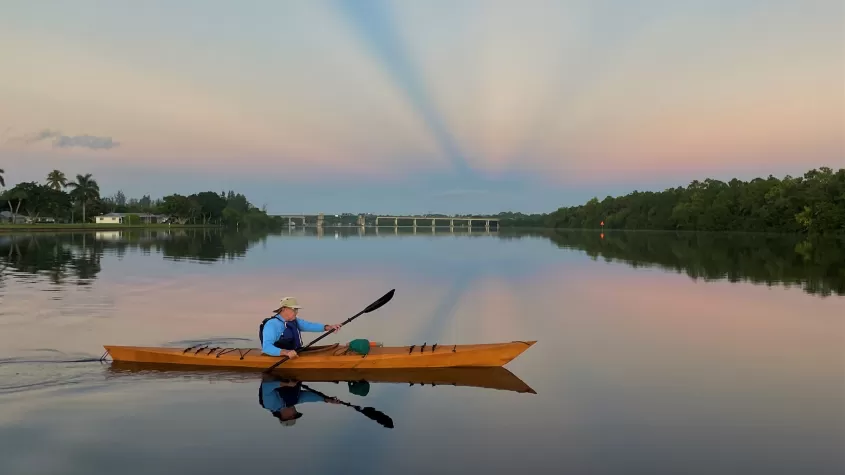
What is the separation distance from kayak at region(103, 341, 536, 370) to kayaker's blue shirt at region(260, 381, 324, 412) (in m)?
0.59

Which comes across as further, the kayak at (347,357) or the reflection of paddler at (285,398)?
the kayak at (347,357)

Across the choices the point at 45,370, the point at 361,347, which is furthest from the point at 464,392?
the point at 45,370

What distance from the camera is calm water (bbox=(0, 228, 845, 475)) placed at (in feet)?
29.6

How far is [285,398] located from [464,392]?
11.5 ft

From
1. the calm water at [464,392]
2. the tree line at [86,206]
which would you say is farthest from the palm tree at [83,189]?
the calm water at [464,392]

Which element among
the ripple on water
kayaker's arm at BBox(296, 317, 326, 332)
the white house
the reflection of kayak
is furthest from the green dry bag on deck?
the white house

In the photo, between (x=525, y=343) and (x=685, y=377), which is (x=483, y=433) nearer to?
(x=525, y=343)

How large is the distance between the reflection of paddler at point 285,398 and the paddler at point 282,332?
1.97ft

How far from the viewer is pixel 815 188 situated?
88562 millimetres

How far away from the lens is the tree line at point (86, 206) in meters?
111

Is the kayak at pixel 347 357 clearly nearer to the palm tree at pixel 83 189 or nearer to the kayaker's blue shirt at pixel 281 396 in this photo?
the kayaker's blue shirt at pixel 281 396

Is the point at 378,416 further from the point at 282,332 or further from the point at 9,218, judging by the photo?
the point at 9,218

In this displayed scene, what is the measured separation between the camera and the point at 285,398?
11727mm

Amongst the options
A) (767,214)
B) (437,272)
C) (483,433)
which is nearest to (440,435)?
(483,433)
